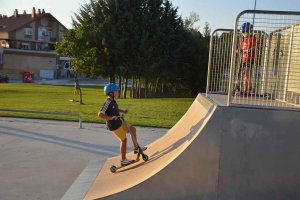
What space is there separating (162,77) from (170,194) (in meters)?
25.6

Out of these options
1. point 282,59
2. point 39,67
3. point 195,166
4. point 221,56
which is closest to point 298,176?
point 195,166

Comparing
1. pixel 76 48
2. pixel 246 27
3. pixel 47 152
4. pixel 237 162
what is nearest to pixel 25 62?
pixel 76 48

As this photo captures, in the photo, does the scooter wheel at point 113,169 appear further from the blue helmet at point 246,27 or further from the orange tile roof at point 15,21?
the orange tile roof at point 15,21

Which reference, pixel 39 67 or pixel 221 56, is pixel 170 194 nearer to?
pixel 221 56

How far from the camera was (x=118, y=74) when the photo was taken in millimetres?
29891

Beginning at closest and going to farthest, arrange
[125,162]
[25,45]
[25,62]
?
1. [125,162]
2. [25,62]
3. [25,45]

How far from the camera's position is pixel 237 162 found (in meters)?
5.52

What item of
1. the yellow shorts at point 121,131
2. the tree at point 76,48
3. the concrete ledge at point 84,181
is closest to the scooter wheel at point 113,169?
the concrete ledge at point 84,181

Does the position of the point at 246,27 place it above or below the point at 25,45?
below

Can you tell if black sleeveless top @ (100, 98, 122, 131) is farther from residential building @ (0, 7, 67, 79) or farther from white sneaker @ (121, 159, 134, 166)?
residential building @ (0, 7, 67, 79)

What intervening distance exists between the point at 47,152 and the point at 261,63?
5.62 m

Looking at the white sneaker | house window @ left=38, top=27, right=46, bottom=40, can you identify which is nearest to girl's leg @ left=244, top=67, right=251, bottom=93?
the white sneaker

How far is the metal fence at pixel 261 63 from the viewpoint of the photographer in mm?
5746

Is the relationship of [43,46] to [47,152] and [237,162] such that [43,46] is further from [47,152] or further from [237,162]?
[237,162]
